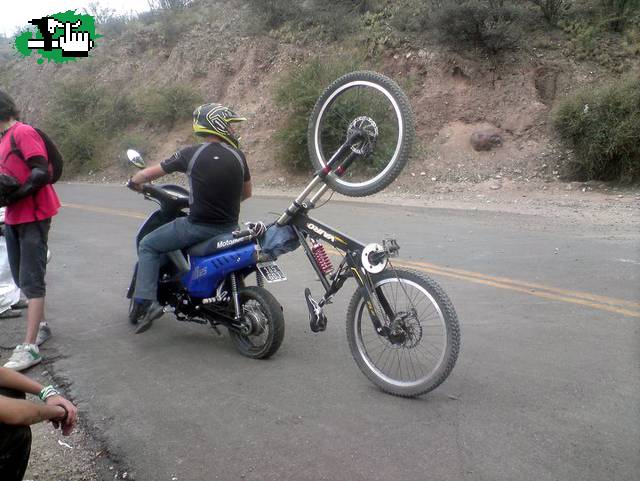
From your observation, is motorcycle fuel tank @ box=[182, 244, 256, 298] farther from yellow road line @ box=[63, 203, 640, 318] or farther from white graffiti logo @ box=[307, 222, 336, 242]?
yellow road line @ box=[63, 203, 640, 318]

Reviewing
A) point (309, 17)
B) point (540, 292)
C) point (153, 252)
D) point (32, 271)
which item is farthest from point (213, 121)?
point (309, 17)

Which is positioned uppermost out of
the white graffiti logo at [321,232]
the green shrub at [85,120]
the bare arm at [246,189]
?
the bare arm at [246,189]

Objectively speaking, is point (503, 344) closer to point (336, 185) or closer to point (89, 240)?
point (336, 185)

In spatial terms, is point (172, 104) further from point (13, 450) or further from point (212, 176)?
point (13, 450)

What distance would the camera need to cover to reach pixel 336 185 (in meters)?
4.35

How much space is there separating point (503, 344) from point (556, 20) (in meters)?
16.9

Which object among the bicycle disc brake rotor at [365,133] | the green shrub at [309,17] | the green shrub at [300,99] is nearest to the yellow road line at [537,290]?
the bicycle disc brake rotor at [365,133]

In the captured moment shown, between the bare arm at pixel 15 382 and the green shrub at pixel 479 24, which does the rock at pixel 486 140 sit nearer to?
the green shrub at pixel 479 24

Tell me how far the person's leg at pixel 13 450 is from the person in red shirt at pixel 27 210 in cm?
246

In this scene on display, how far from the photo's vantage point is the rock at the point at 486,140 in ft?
54.5

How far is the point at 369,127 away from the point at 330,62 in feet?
52.2

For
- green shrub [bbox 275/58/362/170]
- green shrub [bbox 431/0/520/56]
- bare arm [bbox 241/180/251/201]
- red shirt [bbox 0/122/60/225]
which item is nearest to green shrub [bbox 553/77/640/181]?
green shrub [bbox 431/0/520/56]

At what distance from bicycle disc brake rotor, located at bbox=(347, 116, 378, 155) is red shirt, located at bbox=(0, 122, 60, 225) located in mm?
2435
